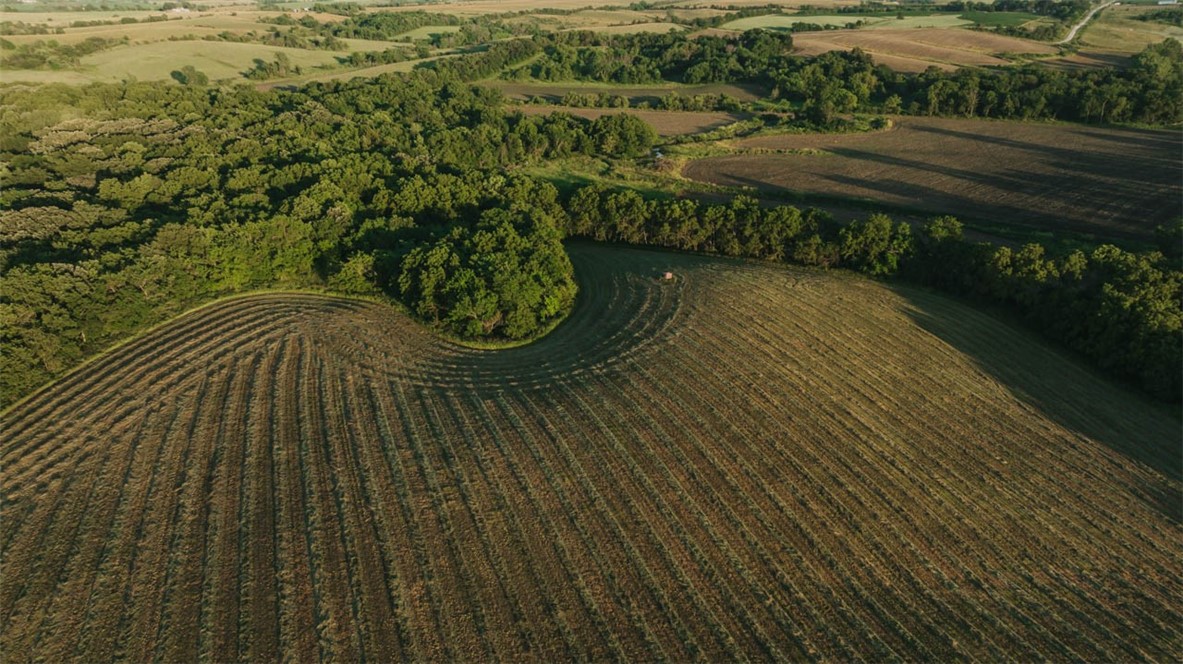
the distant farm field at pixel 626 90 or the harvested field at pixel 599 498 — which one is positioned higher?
the distant farm field at pixel 626 90

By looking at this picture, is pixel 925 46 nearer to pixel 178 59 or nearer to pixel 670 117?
pixel 670 117

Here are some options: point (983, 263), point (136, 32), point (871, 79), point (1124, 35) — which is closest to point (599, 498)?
point (983, 263)

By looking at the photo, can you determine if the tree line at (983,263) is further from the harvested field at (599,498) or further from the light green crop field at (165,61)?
the light green crop field at (165,61)

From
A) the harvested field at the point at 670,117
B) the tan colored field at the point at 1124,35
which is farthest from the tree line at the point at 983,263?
the tan colored field at the point at 1124,35

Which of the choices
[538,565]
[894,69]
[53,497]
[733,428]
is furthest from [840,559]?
[894,69]

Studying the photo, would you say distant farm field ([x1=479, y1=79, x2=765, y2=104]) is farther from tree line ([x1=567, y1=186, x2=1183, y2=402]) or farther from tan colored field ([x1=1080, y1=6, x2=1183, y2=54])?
tan colored field ([x1=1080, y1=6, x2=1183, y2=54])

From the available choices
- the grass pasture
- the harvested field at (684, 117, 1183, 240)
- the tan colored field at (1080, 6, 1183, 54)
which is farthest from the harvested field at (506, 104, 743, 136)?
the tan colored field at (1080, 6, 1183, 54)
